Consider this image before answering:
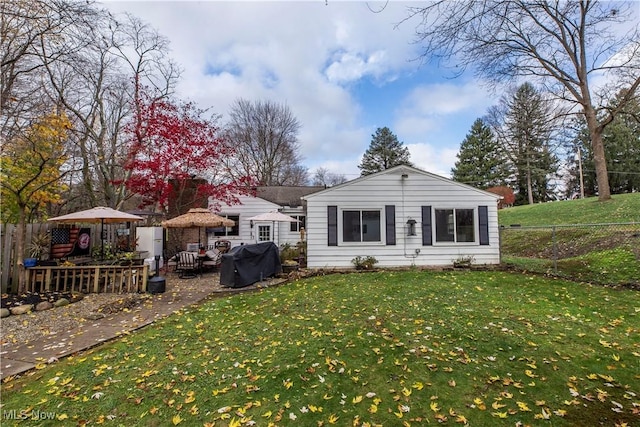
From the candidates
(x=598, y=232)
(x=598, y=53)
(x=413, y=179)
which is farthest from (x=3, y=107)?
(x=598, y=53)

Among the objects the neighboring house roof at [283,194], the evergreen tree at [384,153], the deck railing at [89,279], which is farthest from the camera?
the evergreen tree at [384,153]

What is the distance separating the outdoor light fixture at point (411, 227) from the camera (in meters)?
10.3

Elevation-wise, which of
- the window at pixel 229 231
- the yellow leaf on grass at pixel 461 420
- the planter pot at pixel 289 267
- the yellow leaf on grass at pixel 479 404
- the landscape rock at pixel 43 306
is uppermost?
the window at pixel 229 231

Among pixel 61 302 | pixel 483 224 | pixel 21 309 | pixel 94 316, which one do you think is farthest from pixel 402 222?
pixel 21 309

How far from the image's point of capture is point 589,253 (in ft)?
32.0

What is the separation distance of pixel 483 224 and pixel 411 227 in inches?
101

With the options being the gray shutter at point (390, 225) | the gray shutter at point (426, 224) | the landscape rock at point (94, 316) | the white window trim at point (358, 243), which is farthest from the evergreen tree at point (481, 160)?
the landscape rock at point (94, 316)

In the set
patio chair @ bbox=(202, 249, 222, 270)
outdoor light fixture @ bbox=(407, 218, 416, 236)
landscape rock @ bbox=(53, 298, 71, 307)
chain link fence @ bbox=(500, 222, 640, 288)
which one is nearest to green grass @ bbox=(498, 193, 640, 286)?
chain link fence @ bbox=(500, 222, 640, 288)

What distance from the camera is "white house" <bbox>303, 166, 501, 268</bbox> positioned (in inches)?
407

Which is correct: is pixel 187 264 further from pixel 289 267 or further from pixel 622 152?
pixel 622 152

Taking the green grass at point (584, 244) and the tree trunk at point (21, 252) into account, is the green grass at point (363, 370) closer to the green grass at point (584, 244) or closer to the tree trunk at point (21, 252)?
the green grass at point (584, 244)

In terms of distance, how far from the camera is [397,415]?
2.66 m

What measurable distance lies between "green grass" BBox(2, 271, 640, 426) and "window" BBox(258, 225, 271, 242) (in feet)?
32.5

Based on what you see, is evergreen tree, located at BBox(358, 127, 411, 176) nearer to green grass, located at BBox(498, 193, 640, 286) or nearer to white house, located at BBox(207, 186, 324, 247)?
green grass, located at BBox(498, 193, 640, 286)
